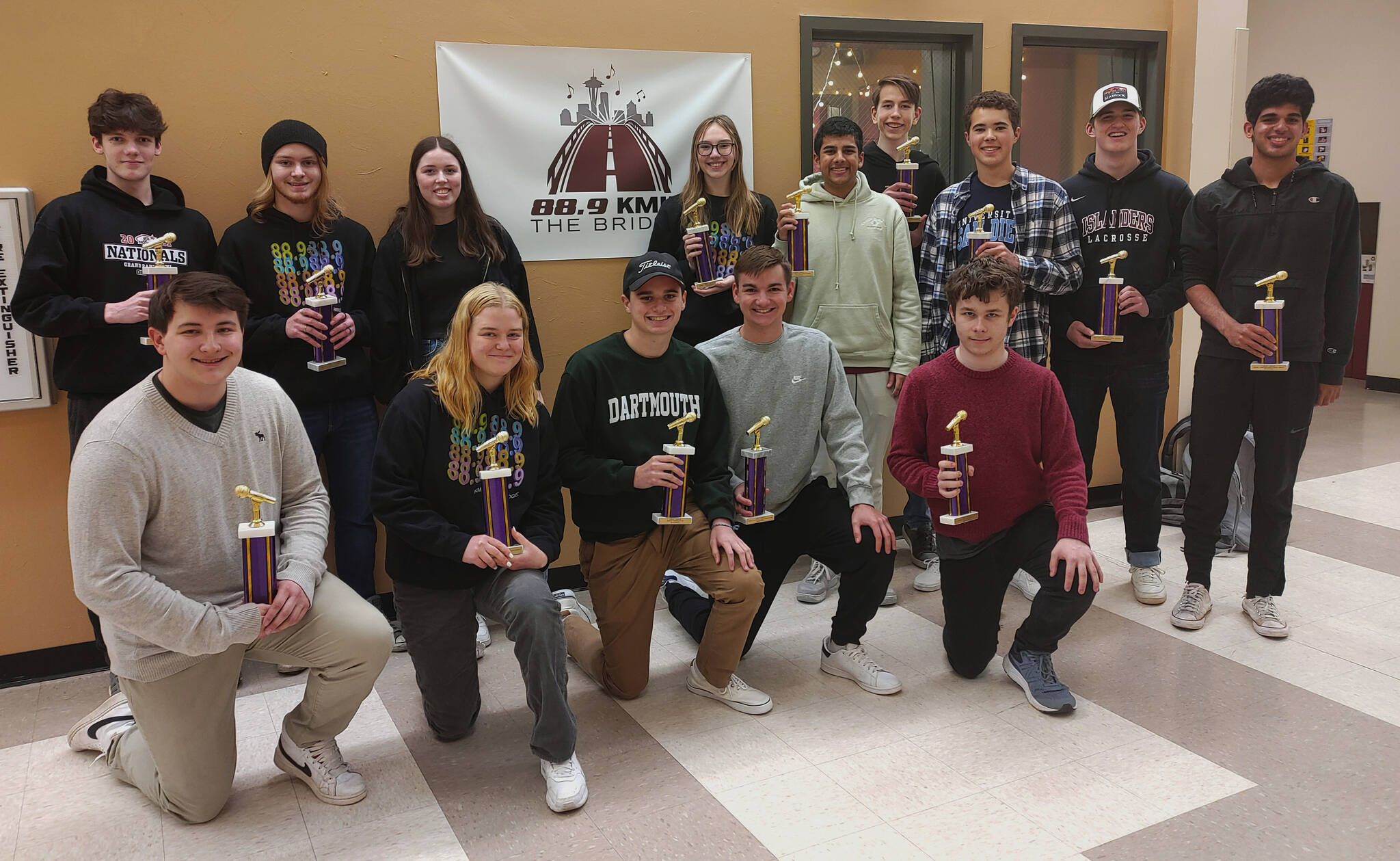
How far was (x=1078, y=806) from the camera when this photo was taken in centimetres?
241

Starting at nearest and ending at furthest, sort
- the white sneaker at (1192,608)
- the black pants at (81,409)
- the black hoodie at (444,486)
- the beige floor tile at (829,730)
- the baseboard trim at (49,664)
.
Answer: the black hoodie at (444,486) < the beige floor tile at (829,730) < the black pants at (81,409) < the baseboard trim at (49,664) < the white sneaker at (1192,608)

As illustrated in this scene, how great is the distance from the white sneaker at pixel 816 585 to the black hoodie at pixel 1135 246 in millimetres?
1319

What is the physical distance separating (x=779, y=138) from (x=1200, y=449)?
2.10 meters

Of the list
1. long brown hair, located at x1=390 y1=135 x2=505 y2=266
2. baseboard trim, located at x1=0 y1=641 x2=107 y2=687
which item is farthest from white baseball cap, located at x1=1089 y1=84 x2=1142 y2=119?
baseboard trim, located at x1=0 y1=641 x2=107 y2=687

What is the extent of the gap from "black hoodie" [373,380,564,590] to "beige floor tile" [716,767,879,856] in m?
0.83

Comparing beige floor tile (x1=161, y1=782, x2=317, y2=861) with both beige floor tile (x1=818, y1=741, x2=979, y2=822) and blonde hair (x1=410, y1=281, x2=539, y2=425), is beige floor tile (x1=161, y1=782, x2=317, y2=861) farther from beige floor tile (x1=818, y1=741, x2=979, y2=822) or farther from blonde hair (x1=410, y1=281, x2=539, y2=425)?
beige floor tile (x1=818, y1=741, x2=979, y2=822)

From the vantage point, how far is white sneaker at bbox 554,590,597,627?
141 inches

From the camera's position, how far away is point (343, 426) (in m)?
3.43

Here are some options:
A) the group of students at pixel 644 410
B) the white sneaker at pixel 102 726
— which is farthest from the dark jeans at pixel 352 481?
the white sneaker at pixel 102 726

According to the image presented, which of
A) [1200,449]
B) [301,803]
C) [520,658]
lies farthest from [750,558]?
[1200,449]

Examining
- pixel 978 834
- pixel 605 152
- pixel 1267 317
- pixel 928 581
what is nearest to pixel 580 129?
pixel 605 152

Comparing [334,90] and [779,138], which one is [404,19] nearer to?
[334,90]

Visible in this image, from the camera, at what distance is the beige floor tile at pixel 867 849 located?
7.30 feet

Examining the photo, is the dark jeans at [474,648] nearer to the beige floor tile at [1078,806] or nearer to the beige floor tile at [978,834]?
the beige floor tile at [978,834]
